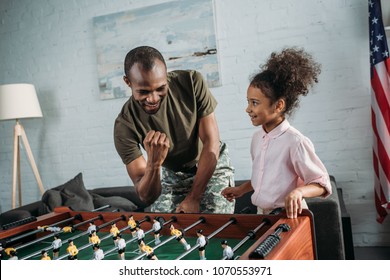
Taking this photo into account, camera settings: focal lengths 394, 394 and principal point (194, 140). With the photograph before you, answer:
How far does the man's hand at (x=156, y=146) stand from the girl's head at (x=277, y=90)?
285mm

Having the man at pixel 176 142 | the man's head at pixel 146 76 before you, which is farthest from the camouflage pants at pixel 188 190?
the man's head at pixel 146 76

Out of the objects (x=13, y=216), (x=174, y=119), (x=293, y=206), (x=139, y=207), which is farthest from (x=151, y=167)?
(x=13, y=216)

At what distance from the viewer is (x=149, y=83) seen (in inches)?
49.3

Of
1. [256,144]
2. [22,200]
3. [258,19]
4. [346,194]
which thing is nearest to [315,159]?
[256,144]

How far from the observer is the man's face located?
1247 millimetres

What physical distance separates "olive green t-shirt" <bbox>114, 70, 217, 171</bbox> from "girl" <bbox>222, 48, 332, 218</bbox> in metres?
0.28

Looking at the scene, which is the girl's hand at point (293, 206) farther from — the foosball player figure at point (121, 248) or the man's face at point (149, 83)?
the man's face at point (149, 83)

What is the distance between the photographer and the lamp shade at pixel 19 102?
7.44ft

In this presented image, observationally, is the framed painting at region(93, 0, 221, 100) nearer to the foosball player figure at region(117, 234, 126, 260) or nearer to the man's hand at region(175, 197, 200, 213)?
the man's hand at region(175, 197, 200, 213)

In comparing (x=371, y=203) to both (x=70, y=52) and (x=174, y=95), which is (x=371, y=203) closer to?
(x=174, y=95)

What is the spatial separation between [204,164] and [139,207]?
2.95 ft

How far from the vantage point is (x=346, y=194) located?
183cm
